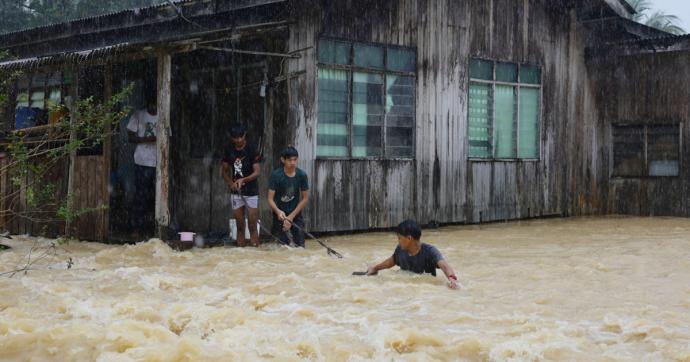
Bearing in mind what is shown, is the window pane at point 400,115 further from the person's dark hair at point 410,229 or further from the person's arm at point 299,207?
the person's dark hair at point 410,229

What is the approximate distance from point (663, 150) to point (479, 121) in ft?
14.2

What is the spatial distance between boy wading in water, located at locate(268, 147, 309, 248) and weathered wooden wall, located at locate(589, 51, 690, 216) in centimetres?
885

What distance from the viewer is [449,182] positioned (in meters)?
15.3

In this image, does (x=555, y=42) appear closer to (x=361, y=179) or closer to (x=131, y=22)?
(x=361, y=179)

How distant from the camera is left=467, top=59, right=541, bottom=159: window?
15.8 m

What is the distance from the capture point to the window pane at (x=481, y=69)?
51.6 feet

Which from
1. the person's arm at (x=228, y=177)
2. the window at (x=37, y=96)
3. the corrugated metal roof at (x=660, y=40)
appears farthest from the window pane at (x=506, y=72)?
the window at (x=37, y=96)

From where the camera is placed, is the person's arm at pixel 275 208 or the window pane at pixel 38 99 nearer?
the person's arm at pixel 275 208

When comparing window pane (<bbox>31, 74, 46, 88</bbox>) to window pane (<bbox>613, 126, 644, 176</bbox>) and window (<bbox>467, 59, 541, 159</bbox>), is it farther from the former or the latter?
window pane (<bbox>613, 126, 644, 176</bbox>)

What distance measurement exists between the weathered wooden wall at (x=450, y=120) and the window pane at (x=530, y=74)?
0.13m

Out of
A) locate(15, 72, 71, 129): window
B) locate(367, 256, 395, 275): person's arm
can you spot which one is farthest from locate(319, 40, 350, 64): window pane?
locate(367, 256, 395, 275): person's arm

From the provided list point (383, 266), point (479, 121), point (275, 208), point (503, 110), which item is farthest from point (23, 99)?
point (383, 266)


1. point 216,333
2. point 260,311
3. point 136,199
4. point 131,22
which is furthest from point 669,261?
point 131,22

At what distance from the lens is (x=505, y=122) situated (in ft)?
53.5
